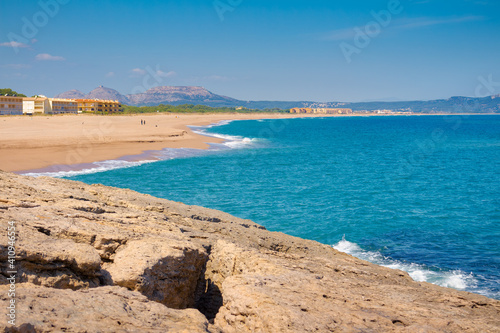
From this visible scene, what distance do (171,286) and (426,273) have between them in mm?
11743

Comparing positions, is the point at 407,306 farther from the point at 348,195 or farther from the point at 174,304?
the point at 348,195

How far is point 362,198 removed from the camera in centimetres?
2816

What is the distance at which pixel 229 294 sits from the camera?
5918mm

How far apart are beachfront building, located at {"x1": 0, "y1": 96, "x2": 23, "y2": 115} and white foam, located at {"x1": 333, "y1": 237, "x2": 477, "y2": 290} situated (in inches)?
4490

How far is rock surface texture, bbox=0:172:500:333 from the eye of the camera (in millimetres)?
4855

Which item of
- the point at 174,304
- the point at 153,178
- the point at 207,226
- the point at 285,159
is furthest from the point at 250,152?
the point at 174,304

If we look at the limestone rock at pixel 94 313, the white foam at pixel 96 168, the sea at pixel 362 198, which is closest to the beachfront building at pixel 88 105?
the sea at pixel 362 198

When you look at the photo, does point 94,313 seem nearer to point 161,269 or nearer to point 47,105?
point 161,269

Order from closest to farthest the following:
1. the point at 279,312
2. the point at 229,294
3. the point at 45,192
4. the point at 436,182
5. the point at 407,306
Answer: the point at 279,312 < the point at 229,294 < the point at 407,306 < the point at 45,192 < the point at 436,182

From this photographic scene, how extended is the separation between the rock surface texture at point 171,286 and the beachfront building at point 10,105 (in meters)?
116

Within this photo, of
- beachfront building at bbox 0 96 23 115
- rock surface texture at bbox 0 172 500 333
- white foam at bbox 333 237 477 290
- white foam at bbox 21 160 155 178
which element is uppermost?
beachfront building at bbox 0 96 23 115

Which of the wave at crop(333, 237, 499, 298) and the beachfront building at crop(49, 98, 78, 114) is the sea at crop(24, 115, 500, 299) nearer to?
the wave at crop(333, 237, 499, 298)

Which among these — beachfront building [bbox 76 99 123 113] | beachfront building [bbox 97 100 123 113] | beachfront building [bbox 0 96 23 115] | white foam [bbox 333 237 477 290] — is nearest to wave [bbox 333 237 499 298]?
white foam [bbox 333 237 477 290]

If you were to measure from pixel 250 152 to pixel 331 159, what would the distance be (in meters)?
10.5
